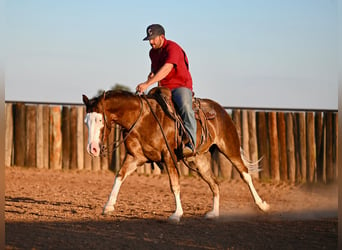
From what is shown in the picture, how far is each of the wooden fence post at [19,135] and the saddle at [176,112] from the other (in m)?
9.09

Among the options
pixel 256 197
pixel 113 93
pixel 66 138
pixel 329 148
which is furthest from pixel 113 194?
pixel 329 148

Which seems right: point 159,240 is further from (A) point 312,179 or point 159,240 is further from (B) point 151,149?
(A) point 312,179

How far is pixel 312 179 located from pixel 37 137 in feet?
26.4

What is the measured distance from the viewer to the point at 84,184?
14.6 m

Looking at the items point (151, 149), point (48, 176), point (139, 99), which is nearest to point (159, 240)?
Answer: point (151, 149)

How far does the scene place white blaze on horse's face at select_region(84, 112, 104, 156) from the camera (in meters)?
7.91

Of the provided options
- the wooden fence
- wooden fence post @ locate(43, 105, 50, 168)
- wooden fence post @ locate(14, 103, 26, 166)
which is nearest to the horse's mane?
the wooden fence

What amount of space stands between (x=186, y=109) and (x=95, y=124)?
5.08 ft

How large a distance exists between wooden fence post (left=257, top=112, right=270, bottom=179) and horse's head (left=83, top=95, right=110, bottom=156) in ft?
28.2

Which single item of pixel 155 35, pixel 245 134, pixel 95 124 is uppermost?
pixel 155 35

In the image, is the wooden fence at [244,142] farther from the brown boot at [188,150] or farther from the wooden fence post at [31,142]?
the brown boot at [188,150]

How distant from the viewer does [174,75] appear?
29.8 ft

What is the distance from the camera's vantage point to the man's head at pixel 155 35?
8.81 metres

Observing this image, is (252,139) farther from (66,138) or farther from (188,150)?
(188,150)
